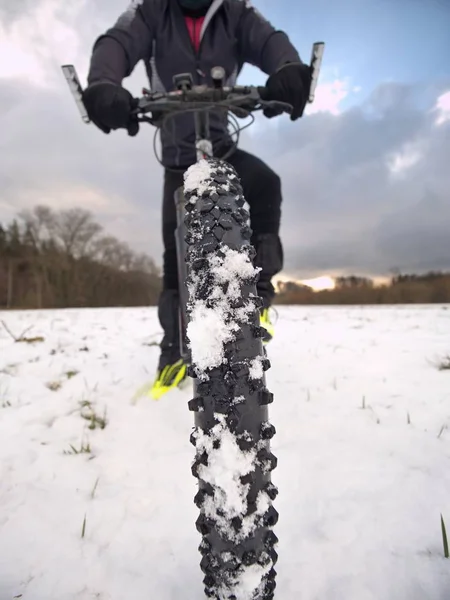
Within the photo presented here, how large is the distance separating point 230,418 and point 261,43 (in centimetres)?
227

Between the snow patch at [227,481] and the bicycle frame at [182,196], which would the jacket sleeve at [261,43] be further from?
the snow patch at [227,481]

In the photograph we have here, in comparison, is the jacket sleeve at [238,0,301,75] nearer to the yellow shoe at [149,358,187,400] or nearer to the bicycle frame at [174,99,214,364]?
the bicycle frame at [174,99,214,364]

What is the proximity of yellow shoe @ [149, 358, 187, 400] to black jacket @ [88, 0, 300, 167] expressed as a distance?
4.34 feet

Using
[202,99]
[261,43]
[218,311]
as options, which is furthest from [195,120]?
[218,311]

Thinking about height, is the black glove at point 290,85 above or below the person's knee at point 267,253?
above

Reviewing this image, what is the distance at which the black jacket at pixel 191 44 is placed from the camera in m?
2.07

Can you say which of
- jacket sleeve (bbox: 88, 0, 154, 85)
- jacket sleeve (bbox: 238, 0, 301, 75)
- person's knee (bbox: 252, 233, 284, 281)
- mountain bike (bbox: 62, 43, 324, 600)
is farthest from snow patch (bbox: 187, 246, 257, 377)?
jacket sleeve (bbox: 238, 0, 301, 75)

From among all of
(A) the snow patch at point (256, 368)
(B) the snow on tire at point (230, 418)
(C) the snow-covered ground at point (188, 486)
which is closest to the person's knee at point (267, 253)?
(C) the snow-covered ground at point (188, 486)

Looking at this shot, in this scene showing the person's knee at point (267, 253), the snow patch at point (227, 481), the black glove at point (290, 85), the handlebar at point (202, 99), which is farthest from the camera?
the person's knee at point (267, 253)

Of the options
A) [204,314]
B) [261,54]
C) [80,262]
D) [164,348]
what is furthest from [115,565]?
[80,262]

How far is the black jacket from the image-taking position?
6.80 ft

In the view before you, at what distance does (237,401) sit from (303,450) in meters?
0.88

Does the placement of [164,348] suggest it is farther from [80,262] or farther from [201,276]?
[80,262]

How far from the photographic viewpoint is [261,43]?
2.16m
